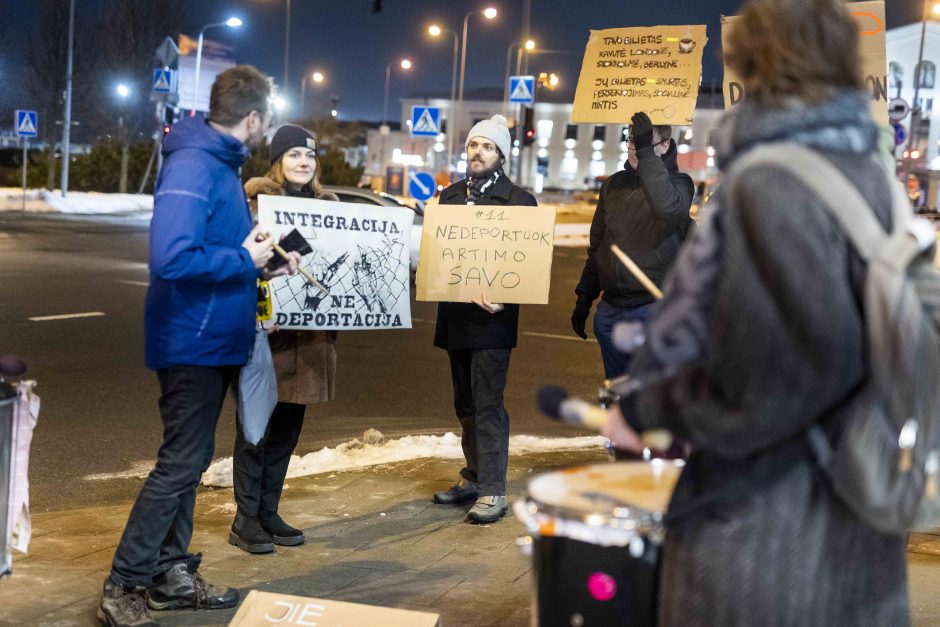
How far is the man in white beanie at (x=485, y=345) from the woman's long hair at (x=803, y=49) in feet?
12.8

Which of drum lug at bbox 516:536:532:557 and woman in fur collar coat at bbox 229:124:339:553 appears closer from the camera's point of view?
drum lug at bbox 516:536:532:557

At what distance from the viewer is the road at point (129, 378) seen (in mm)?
7434

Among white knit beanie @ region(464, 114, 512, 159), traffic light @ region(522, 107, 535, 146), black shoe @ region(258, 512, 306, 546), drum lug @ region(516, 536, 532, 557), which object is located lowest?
black shoe @ region(258, 512, 306, 546)

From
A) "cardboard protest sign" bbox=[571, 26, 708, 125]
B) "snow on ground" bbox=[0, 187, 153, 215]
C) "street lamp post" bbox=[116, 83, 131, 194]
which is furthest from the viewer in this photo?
"street lamp post" bbox=[116, 83, 131, 194]

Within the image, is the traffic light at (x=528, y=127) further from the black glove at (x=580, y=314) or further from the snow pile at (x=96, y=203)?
the black glove at (x=580, y=314)

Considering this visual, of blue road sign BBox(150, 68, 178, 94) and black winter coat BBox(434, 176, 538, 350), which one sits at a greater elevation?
blue road sign BBox(150, 68, 178, 94)

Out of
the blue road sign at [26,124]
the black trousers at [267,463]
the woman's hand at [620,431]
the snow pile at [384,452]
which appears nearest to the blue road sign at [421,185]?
the blue road sign at [26,124]

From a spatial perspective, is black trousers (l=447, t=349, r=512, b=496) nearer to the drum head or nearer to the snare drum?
the drum head

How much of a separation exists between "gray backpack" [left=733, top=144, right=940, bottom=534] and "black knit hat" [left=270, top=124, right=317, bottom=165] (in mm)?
3746

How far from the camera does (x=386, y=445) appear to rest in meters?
7.78

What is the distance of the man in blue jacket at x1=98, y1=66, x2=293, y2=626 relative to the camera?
424 centimetres

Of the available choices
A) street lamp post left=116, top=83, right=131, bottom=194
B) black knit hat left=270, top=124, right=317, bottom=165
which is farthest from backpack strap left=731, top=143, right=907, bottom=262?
street lamp post left=116, top=83, right=131, bottom=194

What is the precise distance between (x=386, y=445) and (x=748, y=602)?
575 centimetres

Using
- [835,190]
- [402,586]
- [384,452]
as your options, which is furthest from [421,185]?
[835,190]
